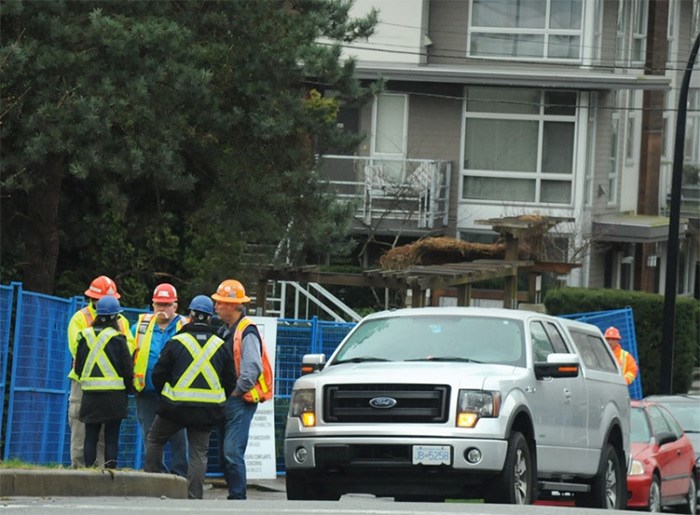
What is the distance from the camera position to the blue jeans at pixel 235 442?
13.5 metres

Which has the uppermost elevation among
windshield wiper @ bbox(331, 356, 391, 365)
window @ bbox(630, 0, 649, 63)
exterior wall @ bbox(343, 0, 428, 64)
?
window @ bbox(630, 0, 649, 63)

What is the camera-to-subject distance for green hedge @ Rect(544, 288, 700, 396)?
3184 cm

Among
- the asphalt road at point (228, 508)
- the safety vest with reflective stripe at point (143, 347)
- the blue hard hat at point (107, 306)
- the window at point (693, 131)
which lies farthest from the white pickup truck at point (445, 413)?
the window at point (693, 131)

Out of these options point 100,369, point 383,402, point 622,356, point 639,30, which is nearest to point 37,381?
point 100,369

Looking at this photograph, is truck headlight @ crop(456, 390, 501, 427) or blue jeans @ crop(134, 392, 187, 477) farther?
blue jeans @ crop(134, 392, 187, 477)

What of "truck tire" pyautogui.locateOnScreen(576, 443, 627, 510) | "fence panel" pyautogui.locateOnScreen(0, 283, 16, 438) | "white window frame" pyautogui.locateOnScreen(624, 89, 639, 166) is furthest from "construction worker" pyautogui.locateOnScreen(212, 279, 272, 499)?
"white window frame" pyautogui.locateOnScreen(624, 89, 639, 166)

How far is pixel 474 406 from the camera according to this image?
12398mm

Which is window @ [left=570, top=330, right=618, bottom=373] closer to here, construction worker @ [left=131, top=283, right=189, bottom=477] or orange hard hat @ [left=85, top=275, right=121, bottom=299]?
construction worker @ [left=131, top=283, right=189, bottom=477]

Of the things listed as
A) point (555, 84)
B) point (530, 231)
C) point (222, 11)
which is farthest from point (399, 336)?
point (555, 84)

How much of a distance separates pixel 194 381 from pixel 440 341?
213cm

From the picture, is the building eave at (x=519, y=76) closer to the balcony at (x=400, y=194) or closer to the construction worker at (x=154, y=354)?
the balcony at (x=400, y=194)

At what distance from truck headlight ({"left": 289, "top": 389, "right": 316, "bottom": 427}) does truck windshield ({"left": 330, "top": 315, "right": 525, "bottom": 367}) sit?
0.78m

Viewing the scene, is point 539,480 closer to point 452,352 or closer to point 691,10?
point 452,352

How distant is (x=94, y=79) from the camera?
1983 cm
